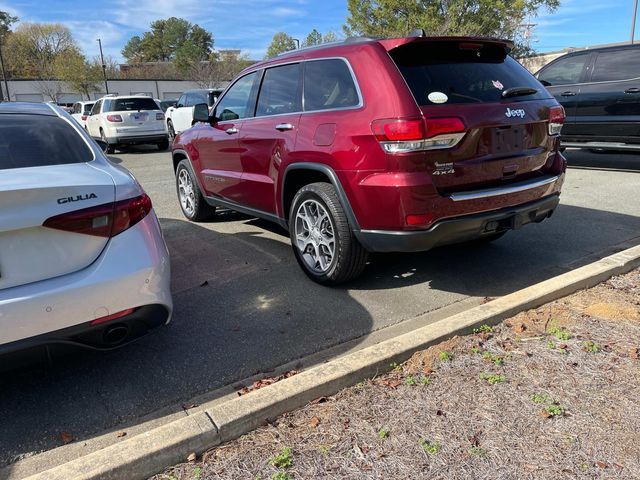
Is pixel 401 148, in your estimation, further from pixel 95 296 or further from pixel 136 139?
pixel 136 139

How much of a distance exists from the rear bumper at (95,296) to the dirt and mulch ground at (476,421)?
86 centimetres

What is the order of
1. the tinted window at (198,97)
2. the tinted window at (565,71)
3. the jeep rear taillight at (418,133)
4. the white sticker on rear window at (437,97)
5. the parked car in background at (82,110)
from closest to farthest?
the jeep rear taillight at (418,133) < the white sticker on rear window at (437,97) < the tinted window at (565,71) < the tinted window at (198,97) < the parked car in background at (82,110)

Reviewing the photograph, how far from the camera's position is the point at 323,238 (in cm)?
414

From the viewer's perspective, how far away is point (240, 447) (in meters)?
2.36

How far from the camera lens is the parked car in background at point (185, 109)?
741 inches

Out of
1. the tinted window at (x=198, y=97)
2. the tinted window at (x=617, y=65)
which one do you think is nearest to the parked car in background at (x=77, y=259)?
the tinted window at (x=617, y=65)

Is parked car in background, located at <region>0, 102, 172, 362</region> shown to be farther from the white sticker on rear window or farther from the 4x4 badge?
the 4x4 badge

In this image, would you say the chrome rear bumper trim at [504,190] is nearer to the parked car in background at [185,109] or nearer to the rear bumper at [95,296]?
the rear bumper at [95,296]

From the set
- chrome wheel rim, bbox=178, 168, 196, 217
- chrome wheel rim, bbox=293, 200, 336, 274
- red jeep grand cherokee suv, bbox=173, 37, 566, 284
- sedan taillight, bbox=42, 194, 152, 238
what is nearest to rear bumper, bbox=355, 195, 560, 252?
red jeep grand cherokee suv, bbox=173, 37, 566, 284

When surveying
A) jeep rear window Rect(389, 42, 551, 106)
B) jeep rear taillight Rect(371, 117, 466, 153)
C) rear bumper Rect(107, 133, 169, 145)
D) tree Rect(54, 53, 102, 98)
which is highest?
tree Rect(54, 53, 102, 98)

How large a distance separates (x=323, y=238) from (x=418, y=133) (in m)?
1.24

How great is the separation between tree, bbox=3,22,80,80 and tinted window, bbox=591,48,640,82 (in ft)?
185

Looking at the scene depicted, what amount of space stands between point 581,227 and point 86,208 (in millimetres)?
5288

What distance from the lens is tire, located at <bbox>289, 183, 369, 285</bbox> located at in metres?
3.88
